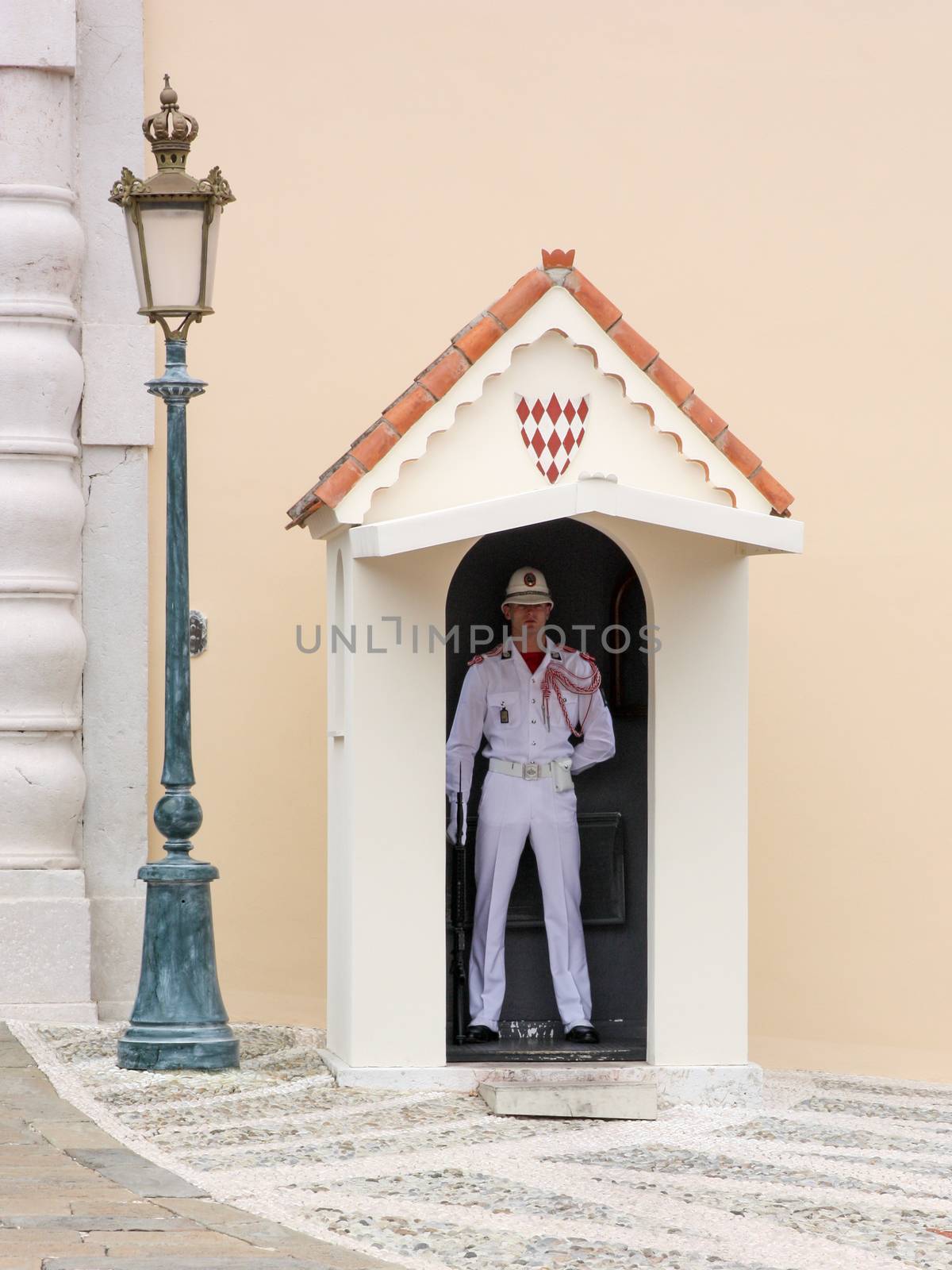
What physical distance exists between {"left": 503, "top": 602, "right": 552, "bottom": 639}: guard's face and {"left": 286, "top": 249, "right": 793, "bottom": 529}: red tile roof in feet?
3.58

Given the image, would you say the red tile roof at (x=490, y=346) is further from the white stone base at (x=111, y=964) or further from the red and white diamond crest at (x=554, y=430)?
the white stone base at (x=111, y=964)

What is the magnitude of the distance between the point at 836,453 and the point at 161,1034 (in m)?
4.21

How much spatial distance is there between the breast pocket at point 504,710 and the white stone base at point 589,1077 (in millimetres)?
1403

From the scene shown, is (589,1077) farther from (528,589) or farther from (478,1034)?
(528,589)

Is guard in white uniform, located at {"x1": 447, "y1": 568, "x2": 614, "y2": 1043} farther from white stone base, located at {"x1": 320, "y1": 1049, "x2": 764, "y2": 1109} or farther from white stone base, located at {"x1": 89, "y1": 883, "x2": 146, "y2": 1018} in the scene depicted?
white stone base, located at {"x1": 89, "y1": 883, "x2": 146, "y2": 1018}

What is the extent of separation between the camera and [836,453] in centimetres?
901

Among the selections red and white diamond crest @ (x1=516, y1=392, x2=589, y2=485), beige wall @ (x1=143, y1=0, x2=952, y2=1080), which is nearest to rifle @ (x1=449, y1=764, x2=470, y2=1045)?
beige wall @ (x1=143, y1=0, x2=952, y2=1080)

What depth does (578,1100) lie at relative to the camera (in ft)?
21.5

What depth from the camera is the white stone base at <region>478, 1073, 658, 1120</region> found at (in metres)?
6.50

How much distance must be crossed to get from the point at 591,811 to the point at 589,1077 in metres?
1.74

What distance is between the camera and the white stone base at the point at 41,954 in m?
8.03

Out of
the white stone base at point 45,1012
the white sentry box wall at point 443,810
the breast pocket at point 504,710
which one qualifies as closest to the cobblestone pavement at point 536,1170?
the white sentry box wall at point 443,810

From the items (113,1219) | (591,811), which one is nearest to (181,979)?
(591,811)

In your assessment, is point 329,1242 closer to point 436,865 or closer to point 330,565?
point 436,865
